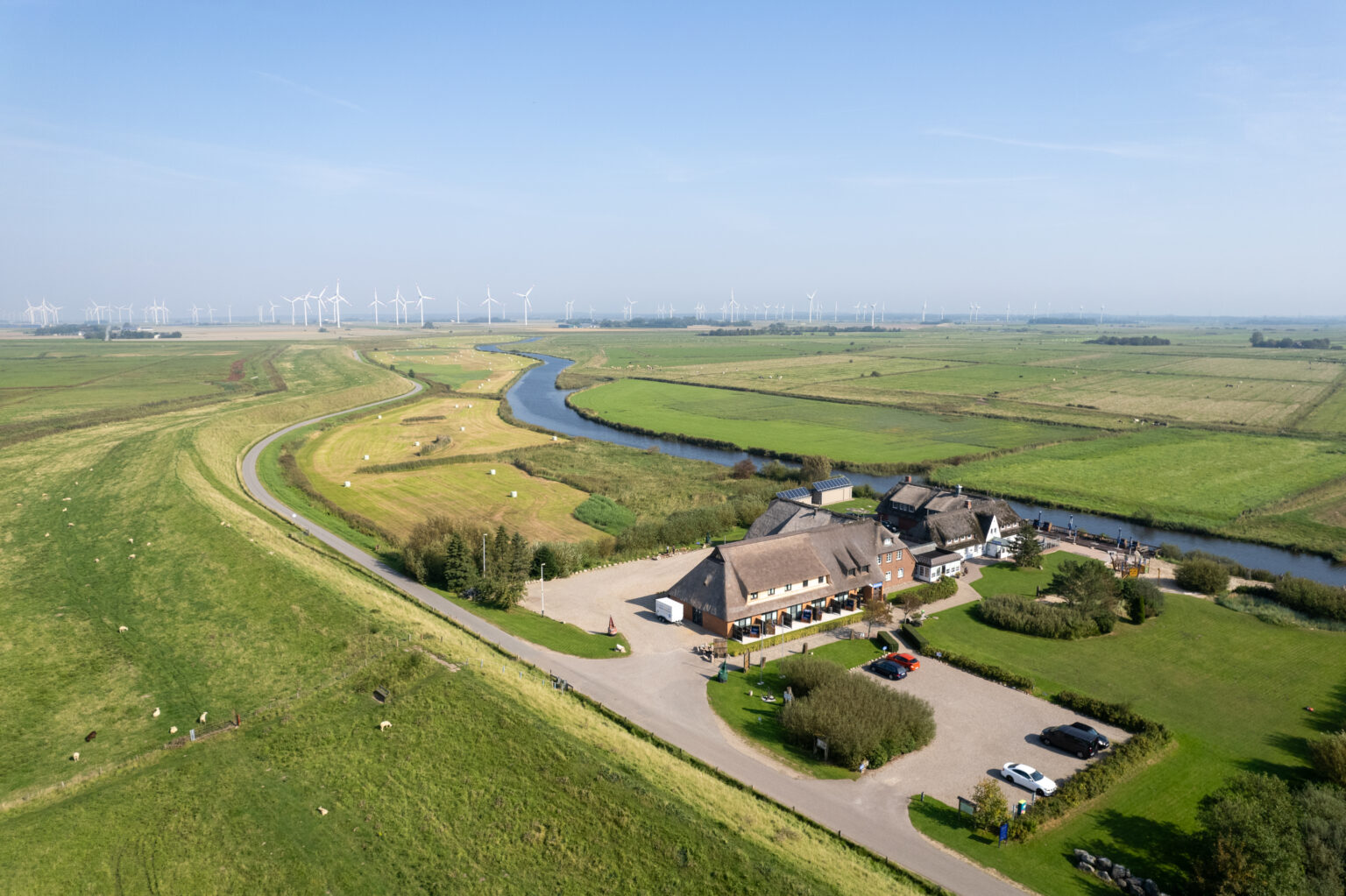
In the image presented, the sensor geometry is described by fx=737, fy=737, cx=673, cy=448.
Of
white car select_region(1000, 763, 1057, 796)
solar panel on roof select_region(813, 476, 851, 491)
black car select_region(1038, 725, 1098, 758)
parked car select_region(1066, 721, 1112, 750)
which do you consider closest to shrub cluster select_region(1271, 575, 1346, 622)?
parked car select_region(1066, 721, 1112, 750)

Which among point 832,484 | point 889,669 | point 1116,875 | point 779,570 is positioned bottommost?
point 1116,875

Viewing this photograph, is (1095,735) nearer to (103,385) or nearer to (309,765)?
(309,765)

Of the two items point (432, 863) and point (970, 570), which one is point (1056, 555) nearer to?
point (970, 570)

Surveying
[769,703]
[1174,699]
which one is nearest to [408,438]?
[769,703]

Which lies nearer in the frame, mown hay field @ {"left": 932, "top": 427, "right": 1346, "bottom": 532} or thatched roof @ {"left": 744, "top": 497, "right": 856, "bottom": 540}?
thatched roof @ {"left": 744, "top": 497, "right": 856, "bottom": 540}

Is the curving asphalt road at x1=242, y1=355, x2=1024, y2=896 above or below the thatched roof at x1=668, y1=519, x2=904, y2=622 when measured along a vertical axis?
below

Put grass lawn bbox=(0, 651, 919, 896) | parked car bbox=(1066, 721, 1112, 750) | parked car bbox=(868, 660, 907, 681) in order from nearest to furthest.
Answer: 1. grass lawn bbox=(0, 651, 919, 896)
2. parked car bbox=(1066, 721, 1112, 750)
3. parked car bbox=(868, 660, 907, 681)

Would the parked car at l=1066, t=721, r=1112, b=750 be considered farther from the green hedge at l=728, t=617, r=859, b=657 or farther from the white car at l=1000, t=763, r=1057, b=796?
the green hedge at l=728, t=617, r=859, b=657
